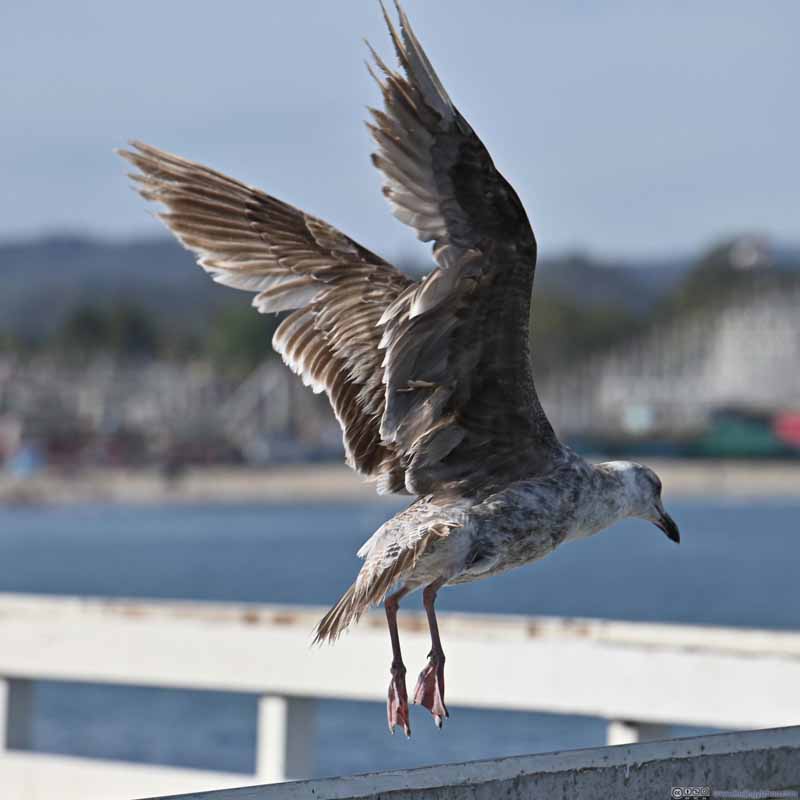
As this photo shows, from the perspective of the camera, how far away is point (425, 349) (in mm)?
5723

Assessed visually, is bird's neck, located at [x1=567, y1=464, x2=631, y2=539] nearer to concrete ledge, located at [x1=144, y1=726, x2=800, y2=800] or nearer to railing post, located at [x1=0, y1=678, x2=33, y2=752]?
concrete ledge, located at [x1=144, y1=726, x2=800, y2=800]

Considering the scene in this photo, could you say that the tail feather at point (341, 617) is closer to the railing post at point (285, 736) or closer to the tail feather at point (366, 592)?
the tail feather at point (366, 592)

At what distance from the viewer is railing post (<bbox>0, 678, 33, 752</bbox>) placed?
24.2 ft

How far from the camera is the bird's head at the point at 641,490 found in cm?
629

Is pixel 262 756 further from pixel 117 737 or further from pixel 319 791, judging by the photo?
pixel 117 737

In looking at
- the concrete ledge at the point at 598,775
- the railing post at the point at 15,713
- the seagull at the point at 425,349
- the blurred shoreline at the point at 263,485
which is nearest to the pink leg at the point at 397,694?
the seagull at the point at 425,349

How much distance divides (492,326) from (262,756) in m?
2.24

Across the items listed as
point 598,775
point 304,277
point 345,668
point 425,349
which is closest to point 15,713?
point 345,668

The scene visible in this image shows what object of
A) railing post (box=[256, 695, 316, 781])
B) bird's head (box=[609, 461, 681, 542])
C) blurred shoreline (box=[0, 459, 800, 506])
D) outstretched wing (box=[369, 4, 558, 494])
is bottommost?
railing post (box=[256, 695, 316, 781])

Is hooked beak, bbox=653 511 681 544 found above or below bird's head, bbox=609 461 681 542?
below

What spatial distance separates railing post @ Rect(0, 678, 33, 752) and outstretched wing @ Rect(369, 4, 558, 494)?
2.24 meters

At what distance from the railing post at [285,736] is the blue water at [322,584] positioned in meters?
0.76

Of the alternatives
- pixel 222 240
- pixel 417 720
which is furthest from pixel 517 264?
pixel 417 720

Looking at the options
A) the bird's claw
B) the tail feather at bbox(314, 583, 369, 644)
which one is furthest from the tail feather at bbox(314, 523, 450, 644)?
the bird's claw
